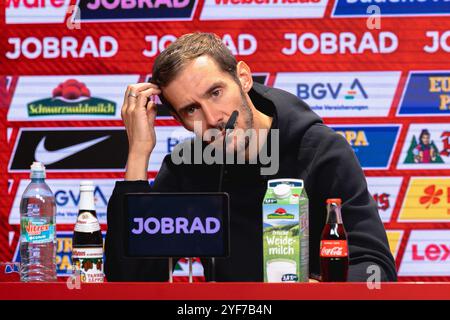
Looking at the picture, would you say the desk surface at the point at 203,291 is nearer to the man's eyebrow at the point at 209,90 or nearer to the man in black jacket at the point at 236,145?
the man in black jacket at the point at 236,145

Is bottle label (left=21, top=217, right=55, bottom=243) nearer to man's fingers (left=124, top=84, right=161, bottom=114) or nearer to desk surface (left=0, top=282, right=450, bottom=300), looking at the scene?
desk surface (left=0, top=282, right=450, bottom=300)

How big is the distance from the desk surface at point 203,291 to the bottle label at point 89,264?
282 millimetres

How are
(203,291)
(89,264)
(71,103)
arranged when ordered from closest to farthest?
(203,291) → (89,264) → (71,103)

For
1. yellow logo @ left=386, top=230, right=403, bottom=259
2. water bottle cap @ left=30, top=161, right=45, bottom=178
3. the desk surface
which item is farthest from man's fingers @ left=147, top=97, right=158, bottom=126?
yellow logo @ left=386, top=230, right=403, bottom=259

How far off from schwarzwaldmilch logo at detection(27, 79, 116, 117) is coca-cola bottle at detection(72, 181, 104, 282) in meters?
1.95

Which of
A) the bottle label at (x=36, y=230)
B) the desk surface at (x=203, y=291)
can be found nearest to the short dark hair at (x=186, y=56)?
the bottle label at (x=36, y=230)

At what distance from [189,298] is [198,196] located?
232 mm

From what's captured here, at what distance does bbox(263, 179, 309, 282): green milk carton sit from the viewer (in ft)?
4.92

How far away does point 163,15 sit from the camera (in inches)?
143

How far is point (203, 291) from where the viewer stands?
1.32m

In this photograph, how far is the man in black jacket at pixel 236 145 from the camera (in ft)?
6.50

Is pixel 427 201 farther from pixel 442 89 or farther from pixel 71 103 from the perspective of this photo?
pixel 71 103

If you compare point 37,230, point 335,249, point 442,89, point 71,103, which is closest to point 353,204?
point 335,249

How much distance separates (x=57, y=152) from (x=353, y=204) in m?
2.07
